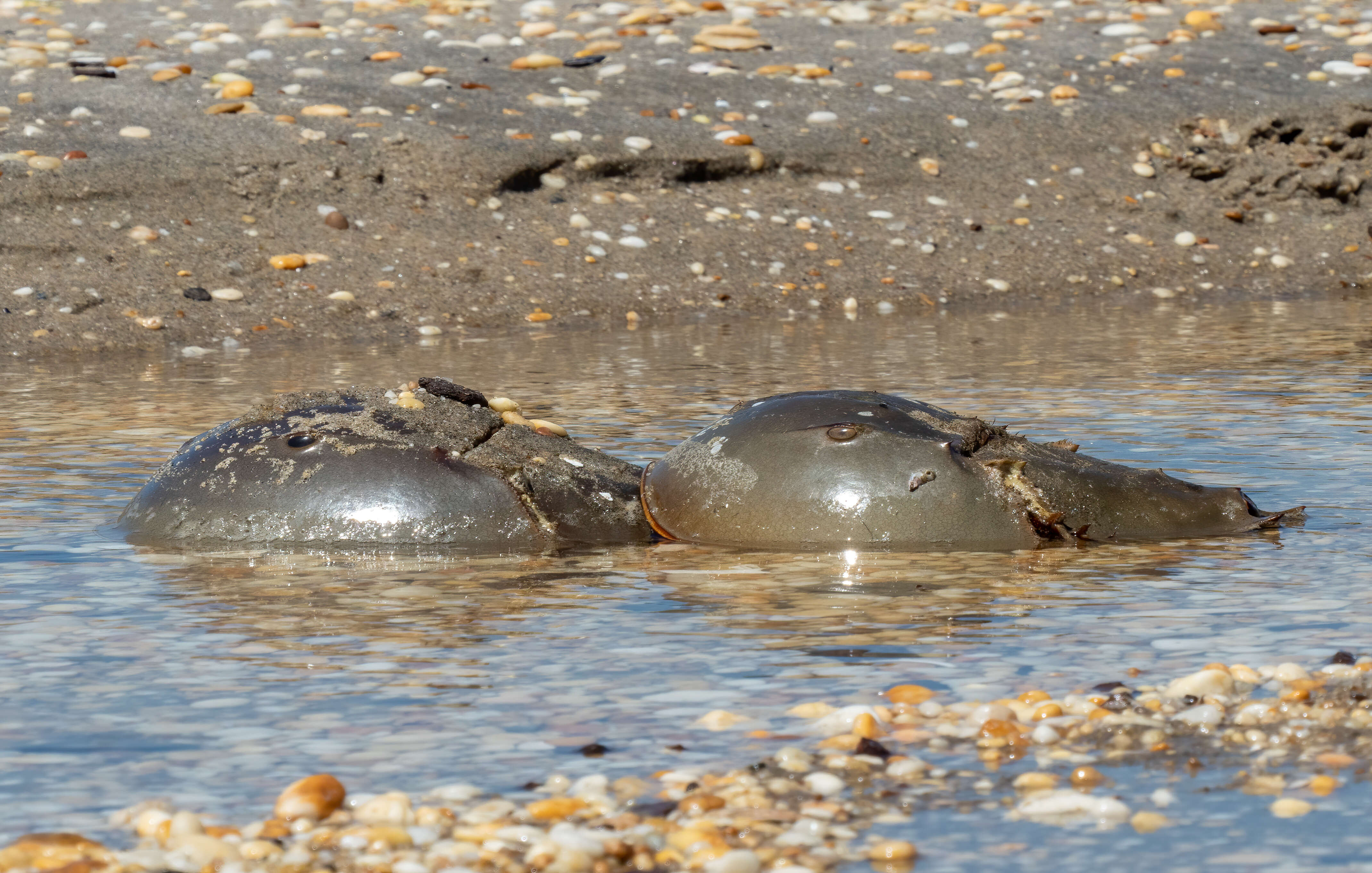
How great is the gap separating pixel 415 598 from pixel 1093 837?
1.62 metres

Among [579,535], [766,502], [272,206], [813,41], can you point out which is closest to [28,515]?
[579,535]

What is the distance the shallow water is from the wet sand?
3.50 metres

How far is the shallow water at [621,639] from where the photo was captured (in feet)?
7.27

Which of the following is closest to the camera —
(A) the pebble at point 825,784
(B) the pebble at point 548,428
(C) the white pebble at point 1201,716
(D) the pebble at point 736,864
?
(D) the pebble at point 736,864

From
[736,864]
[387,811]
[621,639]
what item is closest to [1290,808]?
[736,864]

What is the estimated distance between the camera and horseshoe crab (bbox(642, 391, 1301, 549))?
3691 mm

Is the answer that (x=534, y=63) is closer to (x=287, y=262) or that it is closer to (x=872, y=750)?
(x=287, y=262)

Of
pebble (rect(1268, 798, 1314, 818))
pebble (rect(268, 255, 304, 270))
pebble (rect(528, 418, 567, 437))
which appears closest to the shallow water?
pebble (rect(1268, 798, 1314, 818))

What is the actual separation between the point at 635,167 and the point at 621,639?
7.38m

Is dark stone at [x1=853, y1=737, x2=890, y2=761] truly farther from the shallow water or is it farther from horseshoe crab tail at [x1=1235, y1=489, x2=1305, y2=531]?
horseshoe crab tail at [x1=1235, y1=489, x2=1305, y2=531]

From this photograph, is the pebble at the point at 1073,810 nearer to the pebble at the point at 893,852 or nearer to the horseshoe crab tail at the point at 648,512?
the pebble at the point at 893,852

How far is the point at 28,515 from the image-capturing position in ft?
13.5

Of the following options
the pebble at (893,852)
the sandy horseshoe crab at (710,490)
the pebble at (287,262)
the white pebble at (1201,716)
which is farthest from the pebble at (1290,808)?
the pebble at (287,262)

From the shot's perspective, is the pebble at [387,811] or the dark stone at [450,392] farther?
the dark stone at [450,392]
